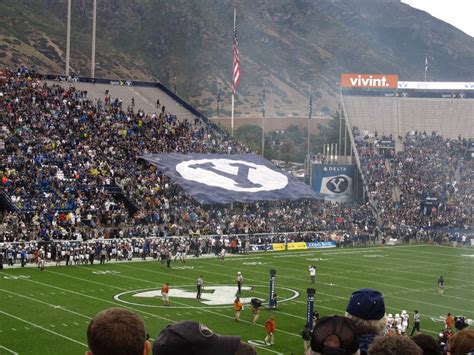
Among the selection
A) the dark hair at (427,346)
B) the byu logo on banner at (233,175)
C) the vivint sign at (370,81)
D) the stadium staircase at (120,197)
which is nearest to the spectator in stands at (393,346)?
the dark hair at (427,346)

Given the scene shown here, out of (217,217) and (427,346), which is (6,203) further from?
(427,346)

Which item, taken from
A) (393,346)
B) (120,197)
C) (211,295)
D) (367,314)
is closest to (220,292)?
(211,295)

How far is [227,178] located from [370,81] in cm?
2229

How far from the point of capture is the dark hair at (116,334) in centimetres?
431

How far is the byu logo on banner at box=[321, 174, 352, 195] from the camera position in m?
60.5

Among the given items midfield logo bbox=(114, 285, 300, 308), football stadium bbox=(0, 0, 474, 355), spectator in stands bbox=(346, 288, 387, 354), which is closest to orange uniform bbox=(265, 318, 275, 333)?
football stadium bbox=(0, 0, 474, 355)

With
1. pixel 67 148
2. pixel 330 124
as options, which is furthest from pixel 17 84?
pixel 330 124

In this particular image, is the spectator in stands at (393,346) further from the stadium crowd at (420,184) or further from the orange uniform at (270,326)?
the stadium crowd at (420,184)

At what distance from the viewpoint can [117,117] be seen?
5569 cm

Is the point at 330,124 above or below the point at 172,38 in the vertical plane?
below

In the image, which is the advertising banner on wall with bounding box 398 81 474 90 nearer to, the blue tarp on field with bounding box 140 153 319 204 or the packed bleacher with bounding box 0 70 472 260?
the packed bleacher with bounding box 0 70 472 260

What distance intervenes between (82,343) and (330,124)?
98.5 meters

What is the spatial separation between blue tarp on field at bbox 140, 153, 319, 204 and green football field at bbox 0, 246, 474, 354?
19.8 feet

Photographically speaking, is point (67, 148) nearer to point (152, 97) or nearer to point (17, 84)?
point (17, 84)
